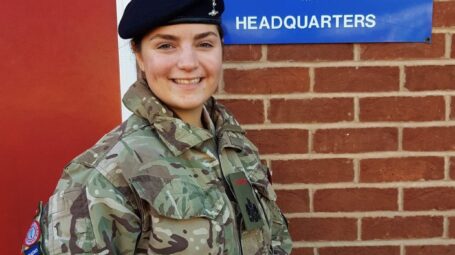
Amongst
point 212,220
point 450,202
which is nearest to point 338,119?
point 450,202

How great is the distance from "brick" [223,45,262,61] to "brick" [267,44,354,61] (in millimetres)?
42

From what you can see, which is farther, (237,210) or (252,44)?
(252,44)

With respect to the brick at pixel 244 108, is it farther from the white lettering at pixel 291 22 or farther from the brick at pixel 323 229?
the brick at pixel 323 229

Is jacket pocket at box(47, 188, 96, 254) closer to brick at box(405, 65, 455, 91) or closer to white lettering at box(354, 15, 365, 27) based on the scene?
white lettering at box(354, 15, 365, 27)

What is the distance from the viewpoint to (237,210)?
146 centimetres

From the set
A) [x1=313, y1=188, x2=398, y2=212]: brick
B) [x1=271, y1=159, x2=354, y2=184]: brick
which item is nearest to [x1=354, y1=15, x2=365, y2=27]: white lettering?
[x1=271, y1=159, x2=354, y2=184]: brick

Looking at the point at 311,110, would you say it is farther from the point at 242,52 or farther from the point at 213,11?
the point at 213,11

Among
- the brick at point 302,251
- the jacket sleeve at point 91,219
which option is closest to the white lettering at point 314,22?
the brick at point 302,251

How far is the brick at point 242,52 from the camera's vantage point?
199 centimetres

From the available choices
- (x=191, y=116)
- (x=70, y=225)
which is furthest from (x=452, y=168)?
(x=70, y=225)

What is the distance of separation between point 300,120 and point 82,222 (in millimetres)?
997

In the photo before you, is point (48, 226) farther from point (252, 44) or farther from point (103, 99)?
point (252, 44)

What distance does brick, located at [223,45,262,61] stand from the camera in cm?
199

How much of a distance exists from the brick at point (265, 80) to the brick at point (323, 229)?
0.49m
